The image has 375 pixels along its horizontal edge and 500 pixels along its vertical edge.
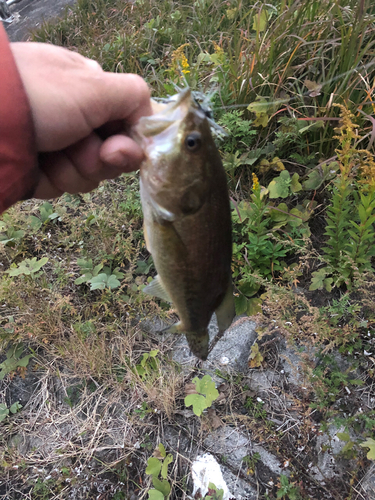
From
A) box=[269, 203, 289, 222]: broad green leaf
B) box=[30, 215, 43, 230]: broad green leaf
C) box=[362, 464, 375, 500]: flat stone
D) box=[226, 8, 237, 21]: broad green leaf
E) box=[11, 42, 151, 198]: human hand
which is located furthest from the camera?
box=[226, 8, 237, 21]: broad green leaf

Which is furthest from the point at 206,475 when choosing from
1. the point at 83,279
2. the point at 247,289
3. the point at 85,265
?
the point at 85,265

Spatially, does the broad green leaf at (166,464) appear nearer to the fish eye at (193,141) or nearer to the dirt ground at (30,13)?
the fish eye at (193,141)

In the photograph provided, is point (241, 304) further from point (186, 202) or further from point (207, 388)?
point (186, 202)

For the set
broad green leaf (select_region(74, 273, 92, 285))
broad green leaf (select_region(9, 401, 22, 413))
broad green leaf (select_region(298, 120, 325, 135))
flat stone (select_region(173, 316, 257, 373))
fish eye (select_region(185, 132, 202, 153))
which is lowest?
broad green leaf (select_region(9, 401, 22, 413))

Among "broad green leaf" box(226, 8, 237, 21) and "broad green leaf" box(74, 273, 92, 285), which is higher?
"broad green leaf" box(226, 8, 237, 21)

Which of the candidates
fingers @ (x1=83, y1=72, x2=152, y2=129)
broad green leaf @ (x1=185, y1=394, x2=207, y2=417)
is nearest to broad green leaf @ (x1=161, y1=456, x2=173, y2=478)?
broad green leaf @ (x1=185, y1=394, x2=207, y2=417)

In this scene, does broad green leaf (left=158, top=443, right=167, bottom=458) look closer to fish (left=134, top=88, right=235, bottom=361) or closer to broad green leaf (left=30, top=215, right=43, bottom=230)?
fish (left=134, top=88, right=235, bottom=361)
